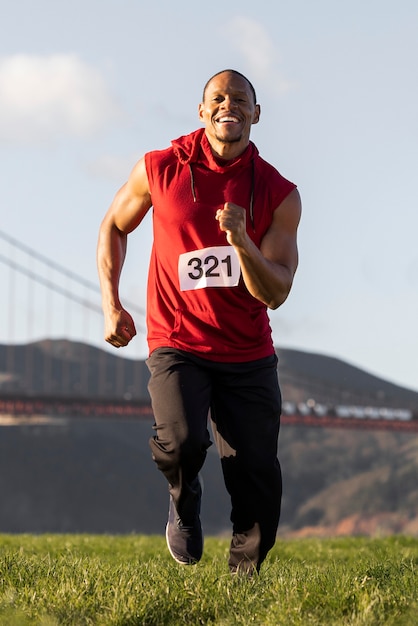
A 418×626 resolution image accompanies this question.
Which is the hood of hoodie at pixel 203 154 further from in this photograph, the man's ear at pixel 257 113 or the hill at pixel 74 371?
the hill at pixel 74 371

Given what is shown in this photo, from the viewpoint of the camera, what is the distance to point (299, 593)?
3.74 m

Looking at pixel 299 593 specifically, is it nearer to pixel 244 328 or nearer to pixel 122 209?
pixel 244 328

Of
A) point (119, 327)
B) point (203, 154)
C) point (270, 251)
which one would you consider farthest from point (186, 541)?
point (203, 154)

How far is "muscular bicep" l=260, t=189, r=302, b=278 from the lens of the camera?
4.73 m

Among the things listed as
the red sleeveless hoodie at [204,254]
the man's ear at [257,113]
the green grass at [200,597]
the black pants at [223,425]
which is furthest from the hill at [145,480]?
the green grass at [200,597]

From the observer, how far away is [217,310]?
469 centimetres

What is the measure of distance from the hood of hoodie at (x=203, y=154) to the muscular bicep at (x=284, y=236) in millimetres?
255

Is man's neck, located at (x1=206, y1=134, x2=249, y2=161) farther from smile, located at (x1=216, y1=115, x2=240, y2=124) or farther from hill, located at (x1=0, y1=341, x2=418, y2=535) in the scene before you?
hill, located at (x1=0, y1=341, x2=418, y2=535)

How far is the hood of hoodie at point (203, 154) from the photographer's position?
15.8 feet

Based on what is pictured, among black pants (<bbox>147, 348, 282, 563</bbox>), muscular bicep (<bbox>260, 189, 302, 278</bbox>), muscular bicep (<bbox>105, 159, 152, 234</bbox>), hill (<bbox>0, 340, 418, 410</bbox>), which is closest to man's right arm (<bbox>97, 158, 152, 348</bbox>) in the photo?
muscular bicep (<bbox>105, 159, 152, 234</bbox>)

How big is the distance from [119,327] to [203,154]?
83 centimetres

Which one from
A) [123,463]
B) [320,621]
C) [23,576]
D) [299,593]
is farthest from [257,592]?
[123,463]

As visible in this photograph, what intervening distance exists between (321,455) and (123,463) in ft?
95.5

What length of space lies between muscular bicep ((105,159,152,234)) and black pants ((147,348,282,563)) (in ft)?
2.27
